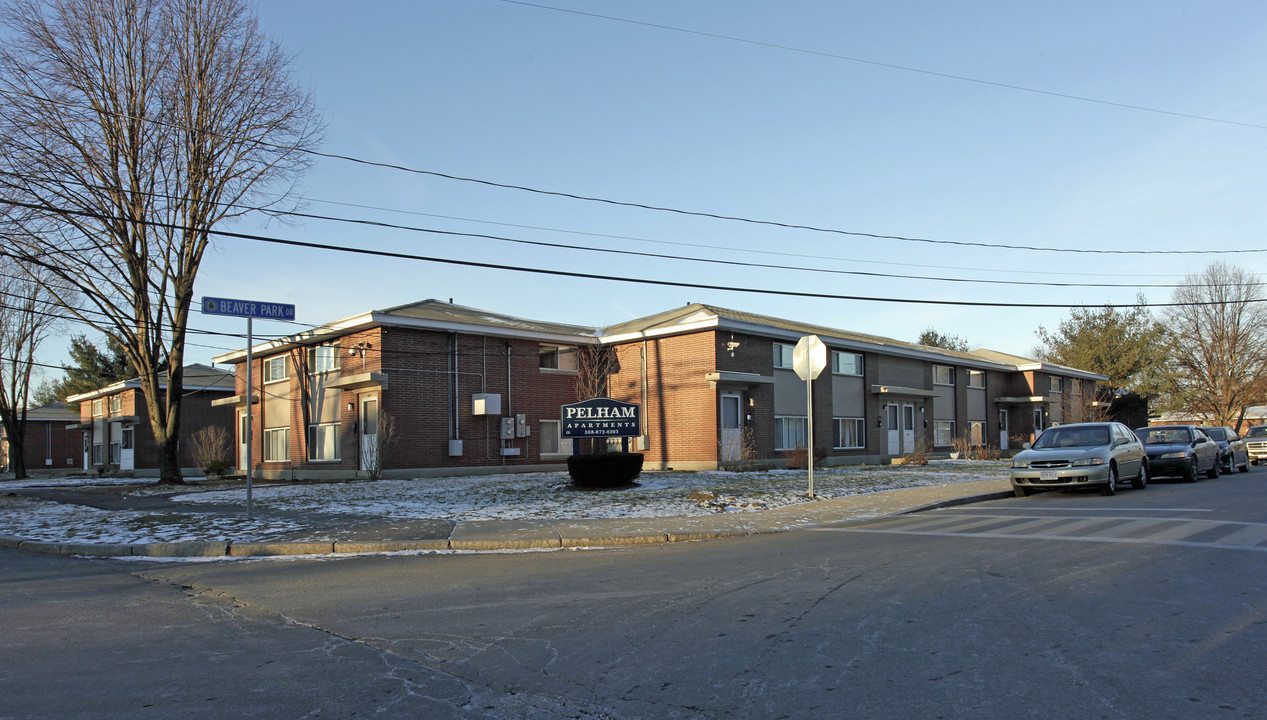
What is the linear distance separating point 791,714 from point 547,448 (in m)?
27.3

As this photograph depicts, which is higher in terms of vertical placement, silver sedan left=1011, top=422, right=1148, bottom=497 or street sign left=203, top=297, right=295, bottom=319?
street sign left=203, top=297, right=295, bottom=319

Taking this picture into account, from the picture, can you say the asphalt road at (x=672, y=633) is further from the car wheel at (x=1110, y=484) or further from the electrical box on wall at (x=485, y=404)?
the electrical box on wall at (x=485, y=404)

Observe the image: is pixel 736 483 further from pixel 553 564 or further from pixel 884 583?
pixel 884 583

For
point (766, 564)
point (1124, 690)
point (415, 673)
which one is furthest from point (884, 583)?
point (415, 673)

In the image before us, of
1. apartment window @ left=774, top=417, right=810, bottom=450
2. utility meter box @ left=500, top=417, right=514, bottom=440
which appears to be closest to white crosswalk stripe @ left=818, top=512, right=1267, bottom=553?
apartment window @ left=774, top=417, right=810, bottom=450

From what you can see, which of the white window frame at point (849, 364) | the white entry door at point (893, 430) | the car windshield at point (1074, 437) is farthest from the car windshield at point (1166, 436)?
the white entry door at point (893, 430)

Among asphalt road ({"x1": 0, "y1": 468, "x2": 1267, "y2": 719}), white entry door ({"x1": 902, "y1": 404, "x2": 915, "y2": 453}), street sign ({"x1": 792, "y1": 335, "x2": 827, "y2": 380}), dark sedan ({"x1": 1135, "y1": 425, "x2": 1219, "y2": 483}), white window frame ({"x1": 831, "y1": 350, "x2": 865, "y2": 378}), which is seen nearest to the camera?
asphalt road ({"x1": 0, "y1": 468, "x2": 1267, "y2": 719})

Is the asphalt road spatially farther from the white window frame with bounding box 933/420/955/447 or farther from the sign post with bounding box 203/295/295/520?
the white window frame with bounding box 933/420/955/447

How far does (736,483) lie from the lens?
2006 centimetres

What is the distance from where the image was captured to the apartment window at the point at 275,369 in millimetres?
33281

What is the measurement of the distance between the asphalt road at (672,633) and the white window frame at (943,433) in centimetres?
2971

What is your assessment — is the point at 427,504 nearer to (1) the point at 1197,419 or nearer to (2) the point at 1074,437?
(2) the point at 1074,437

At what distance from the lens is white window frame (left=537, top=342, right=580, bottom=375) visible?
3103cm

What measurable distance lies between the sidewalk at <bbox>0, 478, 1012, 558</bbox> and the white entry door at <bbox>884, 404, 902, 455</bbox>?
20697 mm
